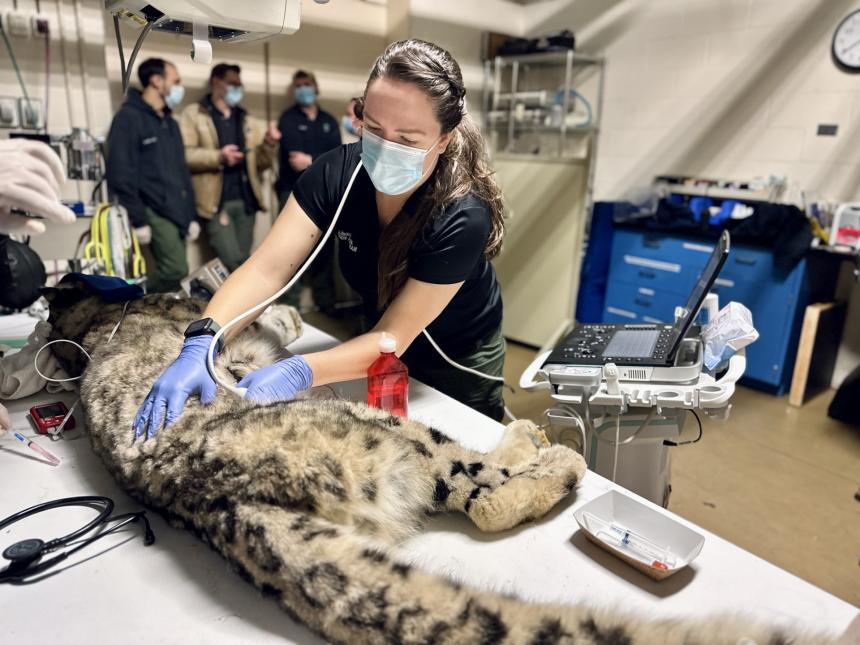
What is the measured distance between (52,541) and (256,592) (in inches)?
13.6

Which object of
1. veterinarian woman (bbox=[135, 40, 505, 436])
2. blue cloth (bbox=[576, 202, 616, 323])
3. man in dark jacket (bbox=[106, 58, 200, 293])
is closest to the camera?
veterinarian woman (bbox=[135, 40, 505, 436])

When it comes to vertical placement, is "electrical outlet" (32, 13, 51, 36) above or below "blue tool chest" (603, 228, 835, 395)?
above

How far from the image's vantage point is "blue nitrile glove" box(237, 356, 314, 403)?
44.2 inches

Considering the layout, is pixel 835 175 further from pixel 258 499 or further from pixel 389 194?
pixel 258 499

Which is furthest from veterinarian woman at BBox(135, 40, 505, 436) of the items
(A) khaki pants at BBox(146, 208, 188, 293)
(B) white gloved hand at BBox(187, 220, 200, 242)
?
(B) white gloved hand at BBox(187, 220, 200, 242)

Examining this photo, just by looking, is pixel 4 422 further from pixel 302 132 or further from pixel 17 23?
pixel 302 132

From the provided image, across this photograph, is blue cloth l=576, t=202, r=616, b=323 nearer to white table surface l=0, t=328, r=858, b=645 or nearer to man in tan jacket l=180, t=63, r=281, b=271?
man in tan jacket l=180, t=63, r=281, b=271

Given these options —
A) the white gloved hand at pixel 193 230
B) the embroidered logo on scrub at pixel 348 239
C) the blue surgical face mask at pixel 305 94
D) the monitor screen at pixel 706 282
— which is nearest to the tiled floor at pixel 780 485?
the monitor screen at pixel 706 282

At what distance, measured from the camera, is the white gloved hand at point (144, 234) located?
356 centimetres

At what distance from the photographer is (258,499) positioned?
86cm

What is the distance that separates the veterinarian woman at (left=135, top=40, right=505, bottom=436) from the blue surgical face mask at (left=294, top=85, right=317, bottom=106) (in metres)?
2.86

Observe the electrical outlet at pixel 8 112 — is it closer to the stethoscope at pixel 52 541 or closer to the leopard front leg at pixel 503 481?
the stethoscope at pixel 52 541

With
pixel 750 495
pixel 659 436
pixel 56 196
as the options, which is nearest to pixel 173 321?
pixel 56 196

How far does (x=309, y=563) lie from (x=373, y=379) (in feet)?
1.81
